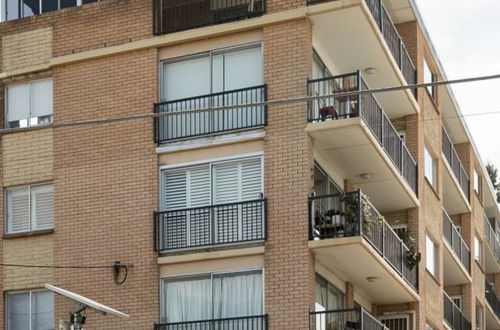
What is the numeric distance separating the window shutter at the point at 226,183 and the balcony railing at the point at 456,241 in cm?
1354

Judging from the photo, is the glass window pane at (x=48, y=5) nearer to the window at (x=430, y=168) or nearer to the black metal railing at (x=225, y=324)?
the black metal railing at (x=225, y=324)

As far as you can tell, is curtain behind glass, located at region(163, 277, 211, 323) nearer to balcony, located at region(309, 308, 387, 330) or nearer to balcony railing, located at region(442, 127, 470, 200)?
balcony, located at region(309, 308, 387, 330)

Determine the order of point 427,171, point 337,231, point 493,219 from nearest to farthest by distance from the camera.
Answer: point 337,231
point 427,171
point 493,219

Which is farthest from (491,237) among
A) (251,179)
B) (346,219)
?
(251,179)

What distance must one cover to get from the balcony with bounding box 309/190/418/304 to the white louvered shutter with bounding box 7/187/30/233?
23.6 feet

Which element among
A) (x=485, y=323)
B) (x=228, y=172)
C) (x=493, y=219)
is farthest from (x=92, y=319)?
(x=493, y=219)

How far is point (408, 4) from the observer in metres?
37.1

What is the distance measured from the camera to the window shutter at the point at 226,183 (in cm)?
3114

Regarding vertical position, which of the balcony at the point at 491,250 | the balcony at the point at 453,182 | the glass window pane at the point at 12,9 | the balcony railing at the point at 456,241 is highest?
the glass window pane at the point at 12,9

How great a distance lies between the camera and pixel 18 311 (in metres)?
33.0

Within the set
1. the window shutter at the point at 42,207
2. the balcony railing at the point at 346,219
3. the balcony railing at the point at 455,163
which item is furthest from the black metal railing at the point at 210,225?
the balcony railing at the point at 455,163

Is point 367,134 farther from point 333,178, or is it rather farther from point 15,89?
point 15,89

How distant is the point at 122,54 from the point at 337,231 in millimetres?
6807

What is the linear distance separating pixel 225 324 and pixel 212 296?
75cm
